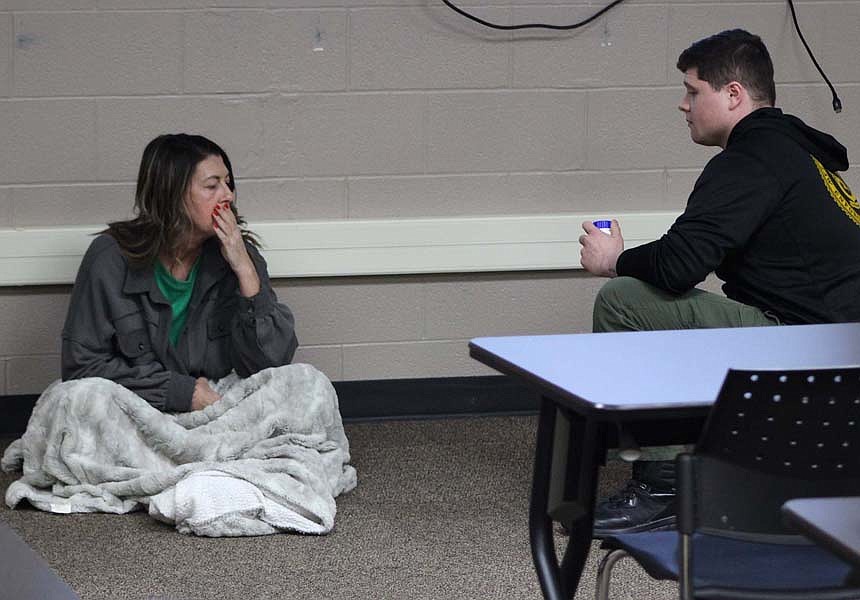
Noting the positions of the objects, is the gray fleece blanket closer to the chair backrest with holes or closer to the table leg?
the table leg

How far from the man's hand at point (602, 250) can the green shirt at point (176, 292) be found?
3.46 feet

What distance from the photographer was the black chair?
1805 mm

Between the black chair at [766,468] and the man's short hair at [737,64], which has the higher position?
the man's short hair at [737,64]

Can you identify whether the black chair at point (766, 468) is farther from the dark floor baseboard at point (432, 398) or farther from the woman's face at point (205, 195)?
the dark floor baseboard at point (432, 398)

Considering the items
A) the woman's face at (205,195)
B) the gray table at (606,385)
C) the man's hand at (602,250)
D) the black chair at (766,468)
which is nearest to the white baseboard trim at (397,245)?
the woman's face at (205,195)

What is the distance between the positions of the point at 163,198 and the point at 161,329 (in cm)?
35

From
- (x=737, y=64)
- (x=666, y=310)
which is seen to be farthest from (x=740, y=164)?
(x=666, y=310)

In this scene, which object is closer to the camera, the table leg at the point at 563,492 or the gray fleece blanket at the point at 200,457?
the table leg at the point at 563,492

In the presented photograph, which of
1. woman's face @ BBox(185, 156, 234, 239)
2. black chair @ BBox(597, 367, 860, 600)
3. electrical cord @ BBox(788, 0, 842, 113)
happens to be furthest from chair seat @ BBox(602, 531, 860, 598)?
electrical cord @ BBox(788, 0, 842, 113)

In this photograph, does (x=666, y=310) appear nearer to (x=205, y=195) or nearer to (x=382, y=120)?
(x=205, y=195)

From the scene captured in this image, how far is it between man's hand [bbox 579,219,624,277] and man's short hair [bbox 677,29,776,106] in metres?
0.43

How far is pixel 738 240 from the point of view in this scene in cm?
315

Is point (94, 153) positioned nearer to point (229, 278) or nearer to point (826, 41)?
point (229, 278)

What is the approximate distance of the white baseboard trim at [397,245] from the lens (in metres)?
4.12
